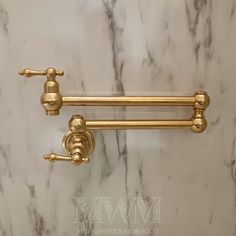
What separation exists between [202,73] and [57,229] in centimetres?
51

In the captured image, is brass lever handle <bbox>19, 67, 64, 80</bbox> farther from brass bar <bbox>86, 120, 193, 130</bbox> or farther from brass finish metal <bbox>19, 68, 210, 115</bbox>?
brass bar <bbox>86, 120, 193, 130</bbox>

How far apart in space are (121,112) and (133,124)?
2.8 inches

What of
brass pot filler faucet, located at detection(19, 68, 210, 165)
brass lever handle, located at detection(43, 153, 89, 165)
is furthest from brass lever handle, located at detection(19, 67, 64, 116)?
brass lever handle, located at detection(43, 153, 89, 165)

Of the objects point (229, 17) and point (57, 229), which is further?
point (57, 229)

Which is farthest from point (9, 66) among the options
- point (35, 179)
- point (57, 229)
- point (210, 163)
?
point (210, 163)

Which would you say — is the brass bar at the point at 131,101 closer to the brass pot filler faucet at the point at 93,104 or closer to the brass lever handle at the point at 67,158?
the brass pot filler faucet at the point at 93,104

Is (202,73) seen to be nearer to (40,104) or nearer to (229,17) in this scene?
(229,17)

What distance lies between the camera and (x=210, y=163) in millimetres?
917

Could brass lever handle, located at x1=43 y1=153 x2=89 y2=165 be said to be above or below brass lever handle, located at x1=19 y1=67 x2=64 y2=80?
below

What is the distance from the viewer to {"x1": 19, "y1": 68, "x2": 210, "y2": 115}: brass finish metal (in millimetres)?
770

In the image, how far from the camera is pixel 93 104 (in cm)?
79

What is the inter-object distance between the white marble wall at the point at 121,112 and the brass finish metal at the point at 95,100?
0.06 metres

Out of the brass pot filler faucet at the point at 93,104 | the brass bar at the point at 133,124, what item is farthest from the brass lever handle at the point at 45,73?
the brass bar at the point at 133,124

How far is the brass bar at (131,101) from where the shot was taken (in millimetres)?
783
